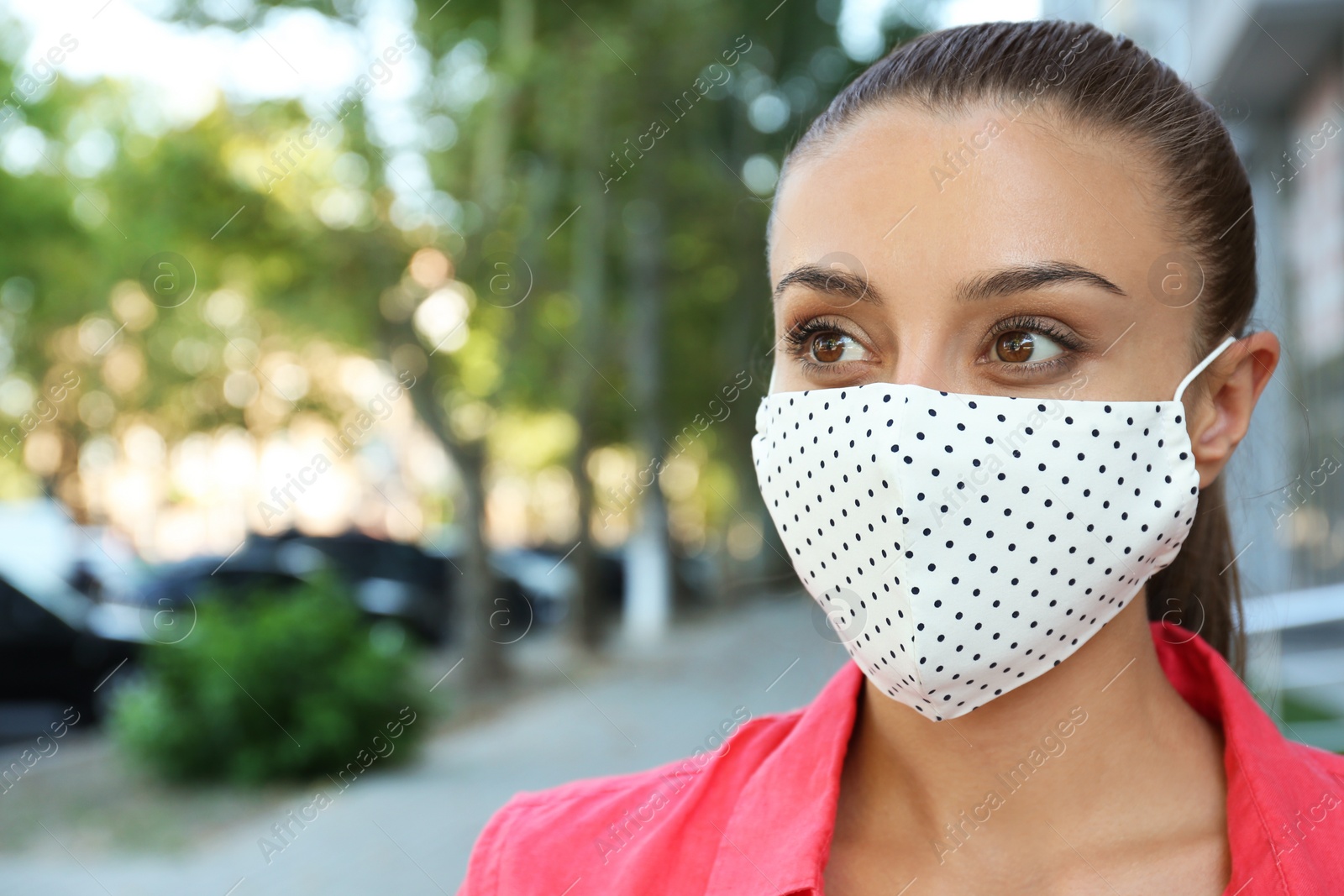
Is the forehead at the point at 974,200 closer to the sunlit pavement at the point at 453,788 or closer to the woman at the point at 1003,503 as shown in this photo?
the woman at the point at 1003,503

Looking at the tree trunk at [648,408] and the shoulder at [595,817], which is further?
the tree trunk at [648,408]

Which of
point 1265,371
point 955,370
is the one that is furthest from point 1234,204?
point 955,370

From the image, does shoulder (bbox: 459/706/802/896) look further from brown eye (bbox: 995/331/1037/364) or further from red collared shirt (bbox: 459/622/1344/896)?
brown eye (bbox: 995/331/1037/364)

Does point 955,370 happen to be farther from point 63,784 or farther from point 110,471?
point 110,471

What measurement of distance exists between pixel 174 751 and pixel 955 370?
7707 mm

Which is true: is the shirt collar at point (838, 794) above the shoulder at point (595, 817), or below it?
below

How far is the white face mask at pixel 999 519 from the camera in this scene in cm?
162

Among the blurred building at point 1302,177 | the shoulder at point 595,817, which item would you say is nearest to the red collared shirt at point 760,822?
the shoulder at point 595,817

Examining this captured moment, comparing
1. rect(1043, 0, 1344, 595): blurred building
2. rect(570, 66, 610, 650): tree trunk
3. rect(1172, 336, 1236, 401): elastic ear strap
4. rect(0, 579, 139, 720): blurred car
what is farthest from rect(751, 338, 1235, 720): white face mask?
rect(570, 66, 610, 650): tree trunk

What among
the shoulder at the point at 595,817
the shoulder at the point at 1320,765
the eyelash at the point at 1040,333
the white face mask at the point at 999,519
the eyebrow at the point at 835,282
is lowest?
the shoulder at the point at 1320,765

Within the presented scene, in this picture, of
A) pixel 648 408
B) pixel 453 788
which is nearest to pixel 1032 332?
pixel 453 788

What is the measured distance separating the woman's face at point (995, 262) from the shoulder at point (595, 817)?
627 millimetres

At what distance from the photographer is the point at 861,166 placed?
1.65 m

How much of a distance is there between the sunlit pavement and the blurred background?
4 centimetres
